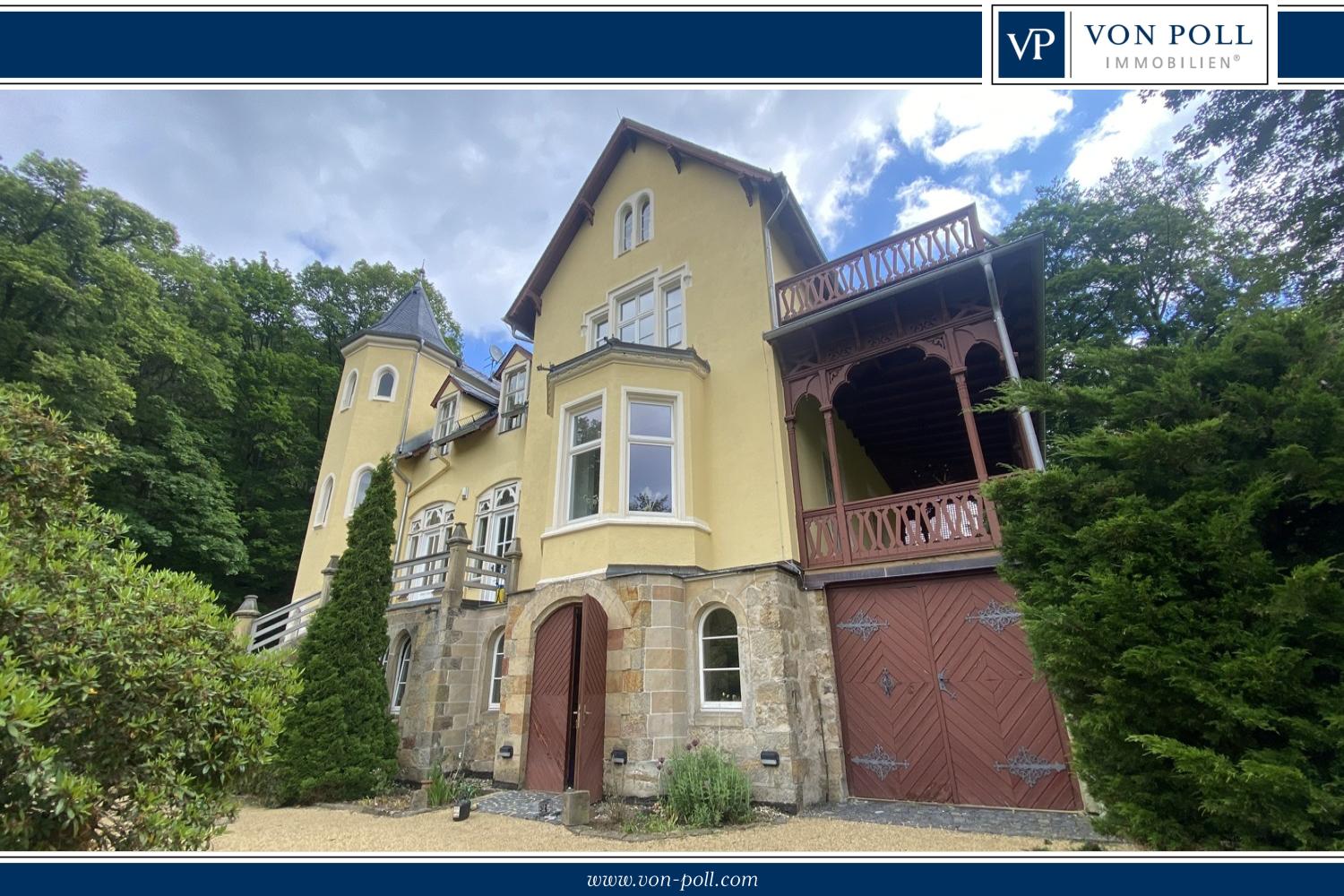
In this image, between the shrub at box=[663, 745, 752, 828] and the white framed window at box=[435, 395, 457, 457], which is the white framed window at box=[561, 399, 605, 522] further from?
the white framed window at box=[435, 395, 457, 457]

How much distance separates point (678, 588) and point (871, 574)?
8.95 ft

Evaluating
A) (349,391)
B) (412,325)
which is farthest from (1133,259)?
(349,391)

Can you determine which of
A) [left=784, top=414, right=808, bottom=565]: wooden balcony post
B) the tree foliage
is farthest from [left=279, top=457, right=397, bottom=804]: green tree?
[left=784, top=414, right=808, bottom=565]: wooden balcony post

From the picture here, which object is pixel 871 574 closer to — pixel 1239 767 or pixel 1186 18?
pixel 1239 767

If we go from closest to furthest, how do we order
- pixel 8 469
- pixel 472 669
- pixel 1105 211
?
pixel 8 469 < pixel 472 669 < pixel 1105 211

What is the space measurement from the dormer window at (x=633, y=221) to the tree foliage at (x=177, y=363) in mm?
12271

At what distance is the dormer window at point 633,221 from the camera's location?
12.4 metres

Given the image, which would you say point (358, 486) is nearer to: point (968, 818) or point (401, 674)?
point (401, 674)

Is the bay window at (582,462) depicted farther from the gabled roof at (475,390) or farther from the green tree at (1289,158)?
the green tree at (1289,158)

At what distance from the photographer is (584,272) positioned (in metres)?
13.1

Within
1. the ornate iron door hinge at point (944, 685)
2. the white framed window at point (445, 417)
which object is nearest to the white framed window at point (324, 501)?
the white framed window at point (445, 417)

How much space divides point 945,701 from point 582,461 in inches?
253

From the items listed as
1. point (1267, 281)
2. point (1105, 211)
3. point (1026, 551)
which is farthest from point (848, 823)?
point (1105, 211)

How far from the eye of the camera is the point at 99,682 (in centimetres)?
304
